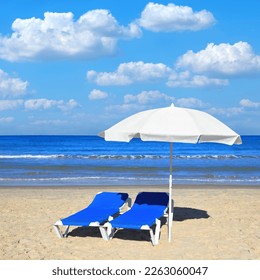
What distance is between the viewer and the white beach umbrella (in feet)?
21.1

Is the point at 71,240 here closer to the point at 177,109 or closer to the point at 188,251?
the point at 188,251

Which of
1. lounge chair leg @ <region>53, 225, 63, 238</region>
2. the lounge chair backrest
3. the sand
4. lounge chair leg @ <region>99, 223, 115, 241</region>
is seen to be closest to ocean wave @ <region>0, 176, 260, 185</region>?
the sand

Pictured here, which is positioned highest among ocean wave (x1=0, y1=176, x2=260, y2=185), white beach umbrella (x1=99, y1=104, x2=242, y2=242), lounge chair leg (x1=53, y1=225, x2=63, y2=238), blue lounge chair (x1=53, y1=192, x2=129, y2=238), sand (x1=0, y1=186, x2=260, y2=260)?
white beach umbrella (x1=99, y1=104, x2=242, y2=242)

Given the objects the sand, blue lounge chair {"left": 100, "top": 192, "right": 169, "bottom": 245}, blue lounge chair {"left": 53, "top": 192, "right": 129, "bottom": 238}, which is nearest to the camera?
the sand

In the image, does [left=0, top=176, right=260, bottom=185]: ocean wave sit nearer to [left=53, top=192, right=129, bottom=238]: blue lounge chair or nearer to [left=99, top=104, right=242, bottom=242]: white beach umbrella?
[left=53, top=192, right=129, bottom=238]: blue lounge chair

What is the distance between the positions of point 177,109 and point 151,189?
809 centimetres

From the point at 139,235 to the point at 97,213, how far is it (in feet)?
2.78

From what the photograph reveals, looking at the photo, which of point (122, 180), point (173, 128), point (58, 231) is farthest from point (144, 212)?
point (122, 180)

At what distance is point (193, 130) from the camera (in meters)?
6.56

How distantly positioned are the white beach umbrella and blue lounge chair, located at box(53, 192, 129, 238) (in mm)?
1188

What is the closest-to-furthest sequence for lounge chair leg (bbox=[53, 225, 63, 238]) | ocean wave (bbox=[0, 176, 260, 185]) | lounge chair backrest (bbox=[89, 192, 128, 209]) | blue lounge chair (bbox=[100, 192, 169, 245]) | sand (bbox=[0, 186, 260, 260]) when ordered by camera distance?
sand (bbox=[0, 186, 260, 260]) < blue lounge chair (bbox=[100, 192, 169, 245]) < lounge chair leg (bbox=[53, 225, 63, 238]) < lounge chair backrest (bbox=[89, 192, 128, 209]) < ocean wave (bbox=[0, 176, 260, 185])

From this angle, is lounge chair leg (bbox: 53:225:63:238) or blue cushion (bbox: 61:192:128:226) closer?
blue cushion (bbox: 61:192:128:226)

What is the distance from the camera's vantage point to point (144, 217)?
23.4ft

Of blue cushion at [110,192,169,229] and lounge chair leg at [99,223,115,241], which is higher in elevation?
blue cushion at [110,192,169,229]
